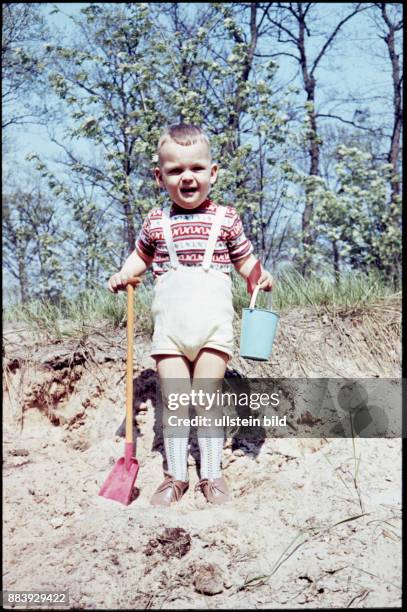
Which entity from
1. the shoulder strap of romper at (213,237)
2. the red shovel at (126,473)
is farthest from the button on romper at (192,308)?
the red shovel at (126,473)

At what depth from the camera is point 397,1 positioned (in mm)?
7406

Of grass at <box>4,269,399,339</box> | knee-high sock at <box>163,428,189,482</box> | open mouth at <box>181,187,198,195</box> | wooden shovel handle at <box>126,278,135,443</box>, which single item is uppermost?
open mouth at <box>181,187,198,195</box>

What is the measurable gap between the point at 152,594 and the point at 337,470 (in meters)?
1.07

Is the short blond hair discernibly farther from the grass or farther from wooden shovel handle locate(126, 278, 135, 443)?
the grass

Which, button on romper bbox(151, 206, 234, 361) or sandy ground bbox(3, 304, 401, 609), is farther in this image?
button on romper bbox(151, 206, 234, 361)

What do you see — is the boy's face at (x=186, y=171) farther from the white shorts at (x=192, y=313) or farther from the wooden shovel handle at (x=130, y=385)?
the wooden shovel handle at (x=130, y=385)

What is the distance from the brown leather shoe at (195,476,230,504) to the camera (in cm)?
252

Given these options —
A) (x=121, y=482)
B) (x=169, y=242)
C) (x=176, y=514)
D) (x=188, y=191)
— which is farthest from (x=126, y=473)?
(x=188, y=191)

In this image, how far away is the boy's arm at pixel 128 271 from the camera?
267 centimetres

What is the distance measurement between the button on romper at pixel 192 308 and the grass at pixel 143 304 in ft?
2.70

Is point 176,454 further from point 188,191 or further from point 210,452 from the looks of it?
point 188,191

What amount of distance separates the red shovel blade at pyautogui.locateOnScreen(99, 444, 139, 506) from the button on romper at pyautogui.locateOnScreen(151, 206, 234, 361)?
0.52 meters

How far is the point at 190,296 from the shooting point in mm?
2488

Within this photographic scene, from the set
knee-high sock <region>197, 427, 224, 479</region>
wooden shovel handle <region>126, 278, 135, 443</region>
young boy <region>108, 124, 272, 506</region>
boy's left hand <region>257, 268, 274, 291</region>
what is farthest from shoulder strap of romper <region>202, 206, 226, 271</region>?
knee-high sock <region>197, 427, 224, 479</region>
